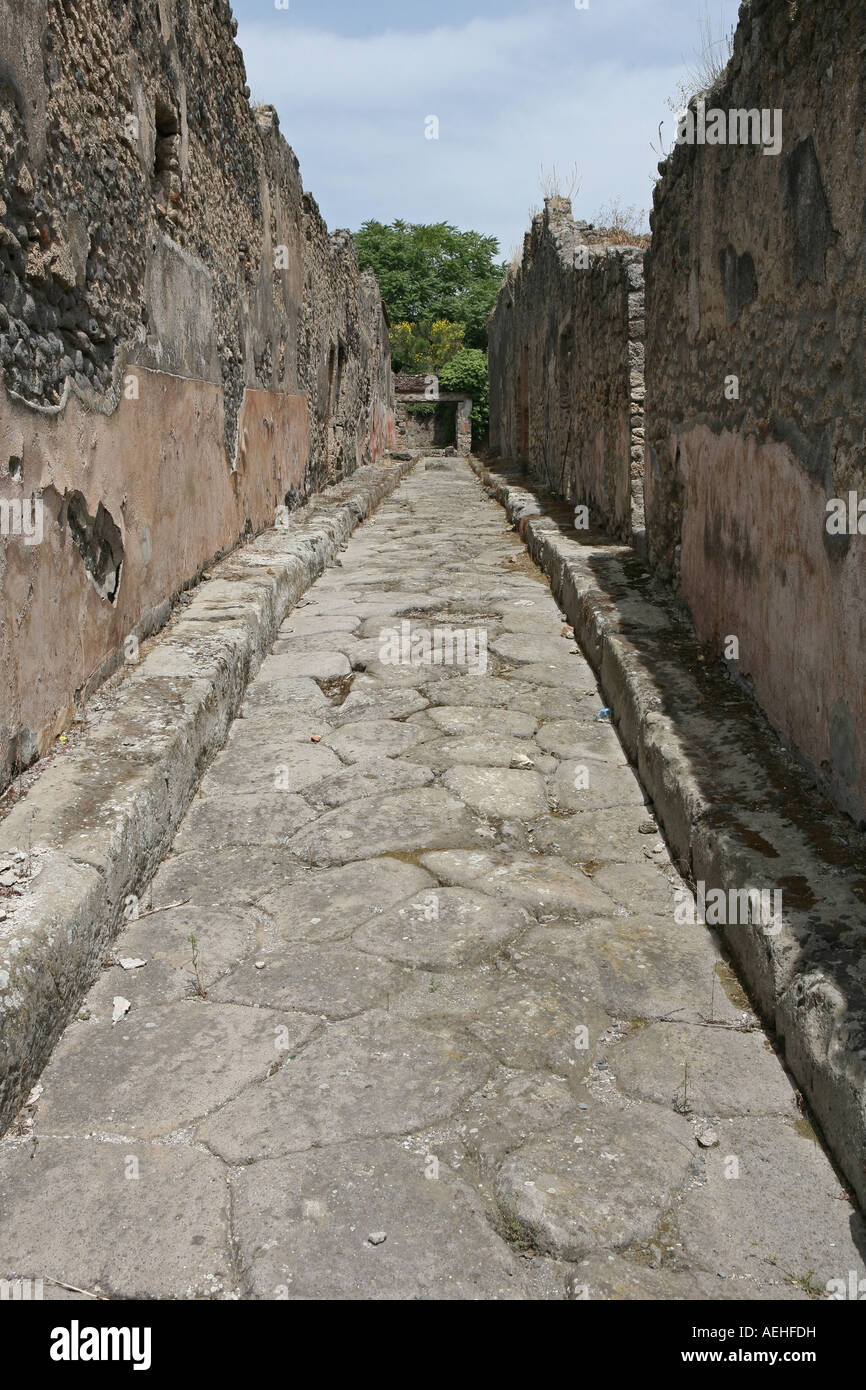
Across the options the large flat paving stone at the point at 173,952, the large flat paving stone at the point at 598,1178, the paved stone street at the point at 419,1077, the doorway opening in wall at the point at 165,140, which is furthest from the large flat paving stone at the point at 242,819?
the doorway opening in wall at the point at 165,140

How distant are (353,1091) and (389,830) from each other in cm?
103

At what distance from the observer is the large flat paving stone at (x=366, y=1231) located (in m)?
1.35

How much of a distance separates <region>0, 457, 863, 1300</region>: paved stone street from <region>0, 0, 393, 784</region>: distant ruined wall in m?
0.67

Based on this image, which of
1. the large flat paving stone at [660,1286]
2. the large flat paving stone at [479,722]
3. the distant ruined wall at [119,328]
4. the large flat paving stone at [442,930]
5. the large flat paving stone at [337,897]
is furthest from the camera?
the large flat paving stone at [479,722]

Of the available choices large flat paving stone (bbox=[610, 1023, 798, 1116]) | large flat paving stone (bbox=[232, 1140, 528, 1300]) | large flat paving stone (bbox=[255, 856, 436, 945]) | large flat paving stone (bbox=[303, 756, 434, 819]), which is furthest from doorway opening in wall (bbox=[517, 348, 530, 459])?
large flat paving stone (bbox=[232, 1140, 528, 1300])

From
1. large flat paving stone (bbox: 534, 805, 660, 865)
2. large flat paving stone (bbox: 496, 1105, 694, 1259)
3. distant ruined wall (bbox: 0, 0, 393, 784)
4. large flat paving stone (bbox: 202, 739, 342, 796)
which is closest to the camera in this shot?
large flat paving stone (bbox: 496, 1105, 694, 1259)

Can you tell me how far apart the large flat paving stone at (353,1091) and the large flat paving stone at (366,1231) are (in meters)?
0.05

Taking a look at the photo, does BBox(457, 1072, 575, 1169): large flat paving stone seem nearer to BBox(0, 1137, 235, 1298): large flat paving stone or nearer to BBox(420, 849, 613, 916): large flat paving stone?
BBox(0, 1137, 235, 1298): large flat paving stone

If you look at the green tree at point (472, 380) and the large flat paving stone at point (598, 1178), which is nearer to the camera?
the large flat paving stone at point (598, 1178)

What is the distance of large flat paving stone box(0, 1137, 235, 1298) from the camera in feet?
4.50

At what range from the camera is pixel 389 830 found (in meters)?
2.71

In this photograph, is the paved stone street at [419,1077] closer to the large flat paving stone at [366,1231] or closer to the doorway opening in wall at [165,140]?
the large flat paving stone at [366,1231]

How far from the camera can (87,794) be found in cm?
238

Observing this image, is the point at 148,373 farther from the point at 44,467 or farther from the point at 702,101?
the point at 702,101
